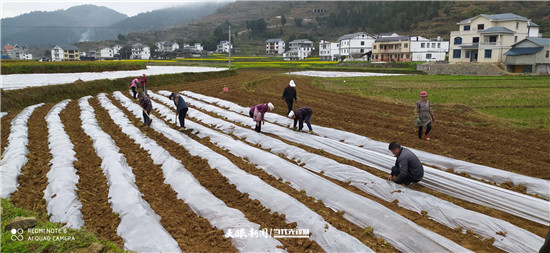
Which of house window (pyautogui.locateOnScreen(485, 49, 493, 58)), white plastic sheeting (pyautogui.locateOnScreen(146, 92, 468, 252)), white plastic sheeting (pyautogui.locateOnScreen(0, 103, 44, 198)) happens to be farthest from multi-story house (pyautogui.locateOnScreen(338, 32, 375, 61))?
white plastic sheeting (pyautogui.locateOnScreen(146, 92, 468, 252))

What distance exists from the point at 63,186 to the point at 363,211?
19.4ft

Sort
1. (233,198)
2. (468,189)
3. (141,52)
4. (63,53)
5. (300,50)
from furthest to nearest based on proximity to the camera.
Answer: (141,52), (63,53), (300,50), (233,198), (468,189)

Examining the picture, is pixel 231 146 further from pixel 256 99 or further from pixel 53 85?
pixel 53 85

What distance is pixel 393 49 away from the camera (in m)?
69.9

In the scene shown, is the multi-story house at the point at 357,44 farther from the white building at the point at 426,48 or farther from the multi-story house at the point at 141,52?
the multi-story house at the point at 141,52

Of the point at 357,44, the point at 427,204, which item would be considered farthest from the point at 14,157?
the point at 357,44

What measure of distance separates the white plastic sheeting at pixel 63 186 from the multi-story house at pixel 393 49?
66967 millimetres

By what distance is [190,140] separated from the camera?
1040cm

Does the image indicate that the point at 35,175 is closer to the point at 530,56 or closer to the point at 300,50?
the point at 530,56

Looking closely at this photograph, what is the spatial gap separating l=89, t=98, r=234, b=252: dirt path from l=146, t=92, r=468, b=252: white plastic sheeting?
7.25 feet

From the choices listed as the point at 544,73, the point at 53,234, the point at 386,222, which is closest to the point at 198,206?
the point at 53,234

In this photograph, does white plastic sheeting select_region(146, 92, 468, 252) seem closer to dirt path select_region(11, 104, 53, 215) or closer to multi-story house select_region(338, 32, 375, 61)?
dirt path select_region(11, 104, 53, 215)

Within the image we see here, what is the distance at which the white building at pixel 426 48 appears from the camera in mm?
65562

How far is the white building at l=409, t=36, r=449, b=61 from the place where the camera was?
65.6m
